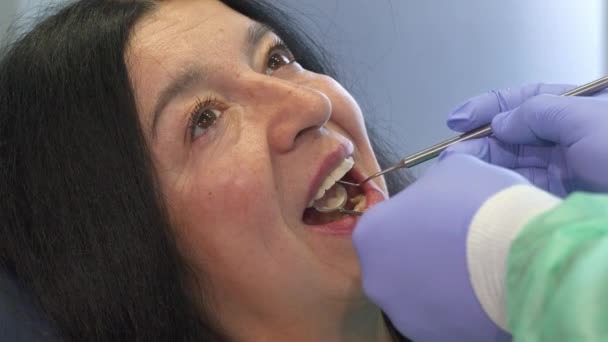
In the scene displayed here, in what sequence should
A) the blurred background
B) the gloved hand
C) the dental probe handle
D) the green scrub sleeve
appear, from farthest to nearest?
1. the blurred background
2. the dental probe handle
3. the gloved hand
4. the green scrub sleeve

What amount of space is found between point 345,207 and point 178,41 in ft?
1.24

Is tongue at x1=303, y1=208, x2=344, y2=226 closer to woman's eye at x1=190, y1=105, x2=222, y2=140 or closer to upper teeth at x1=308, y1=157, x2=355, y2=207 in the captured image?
upper teeth at x1=308, y1=157, x2=355, y2=207

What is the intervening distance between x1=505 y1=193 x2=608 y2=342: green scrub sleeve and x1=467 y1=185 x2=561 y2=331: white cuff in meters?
0.02

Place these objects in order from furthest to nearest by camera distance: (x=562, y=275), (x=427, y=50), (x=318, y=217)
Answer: (x=427, y=50) → (x=318, y=217) → (x=562, y=275)

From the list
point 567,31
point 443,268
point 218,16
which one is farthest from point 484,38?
point 443,268

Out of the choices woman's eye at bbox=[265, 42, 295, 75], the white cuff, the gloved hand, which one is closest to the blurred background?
woman's eye at bbox=[265, 42, 295, 75]

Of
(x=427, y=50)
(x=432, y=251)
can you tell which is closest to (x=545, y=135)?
(x=432, y=251)

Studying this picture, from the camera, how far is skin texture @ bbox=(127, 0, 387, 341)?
1.07 metres

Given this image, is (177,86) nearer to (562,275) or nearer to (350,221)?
(350,221)

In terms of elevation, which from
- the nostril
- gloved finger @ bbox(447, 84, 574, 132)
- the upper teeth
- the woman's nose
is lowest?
the upper teeth

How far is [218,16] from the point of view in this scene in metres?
1.20

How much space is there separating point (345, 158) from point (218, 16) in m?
0.32

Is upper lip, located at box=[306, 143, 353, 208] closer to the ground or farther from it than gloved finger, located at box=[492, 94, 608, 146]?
closer to the ground

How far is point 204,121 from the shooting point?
3.72 feet
